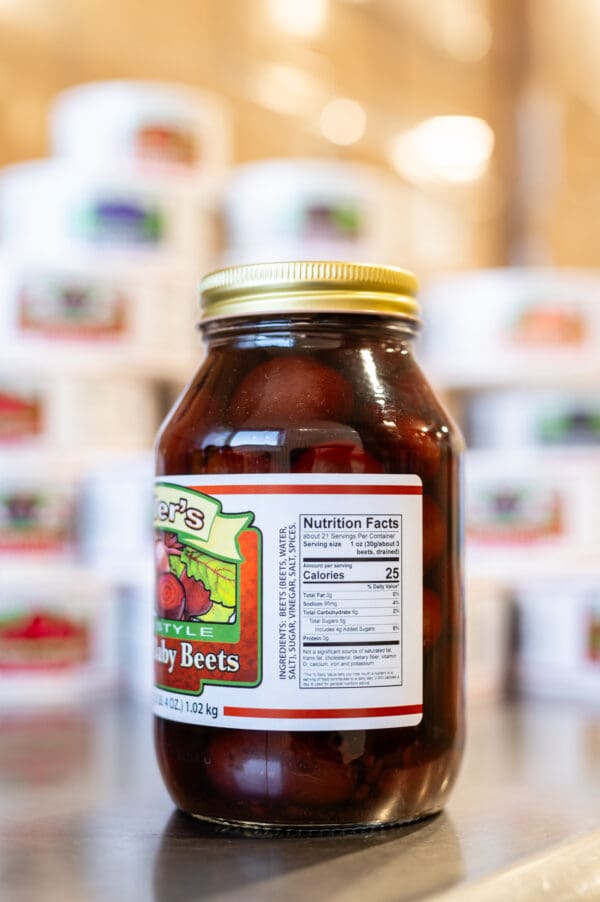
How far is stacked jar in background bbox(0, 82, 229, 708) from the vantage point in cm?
113

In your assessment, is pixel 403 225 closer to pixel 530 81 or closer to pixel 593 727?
pixel 593 727

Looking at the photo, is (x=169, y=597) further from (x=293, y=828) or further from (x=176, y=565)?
(x=293, y=828)

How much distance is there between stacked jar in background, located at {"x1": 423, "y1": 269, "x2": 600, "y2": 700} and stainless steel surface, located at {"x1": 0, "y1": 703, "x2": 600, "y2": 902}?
1.04 feet

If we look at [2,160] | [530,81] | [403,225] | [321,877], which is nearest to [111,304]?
[2,160]

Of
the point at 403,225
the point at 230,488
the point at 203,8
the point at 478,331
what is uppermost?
the point at 203,8

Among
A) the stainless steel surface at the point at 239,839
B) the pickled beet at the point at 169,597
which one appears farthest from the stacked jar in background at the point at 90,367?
the pickled beet at the point at 169,597

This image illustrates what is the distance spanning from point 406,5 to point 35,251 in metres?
0.97

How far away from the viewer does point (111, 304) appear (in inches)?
47.2

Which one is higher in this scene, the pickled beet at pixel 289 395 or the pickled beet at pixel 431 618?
the pickled beet at pixel 289 395

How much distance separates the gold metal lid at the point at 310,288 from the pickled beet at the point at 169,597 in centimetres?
14

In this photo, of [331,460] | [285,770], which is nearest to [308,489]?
[331,460]

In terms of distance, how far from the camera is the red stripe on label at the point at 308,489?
55cm

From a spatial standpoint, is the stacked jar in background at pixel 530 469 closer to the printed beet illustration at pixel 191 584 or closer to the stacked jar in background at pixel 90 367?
the stacked jar in background at pixel 90 367

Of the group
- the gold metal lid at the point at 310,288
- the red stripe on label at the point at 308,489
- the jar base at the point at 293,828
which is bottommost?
the jar base at the point at 293,828
